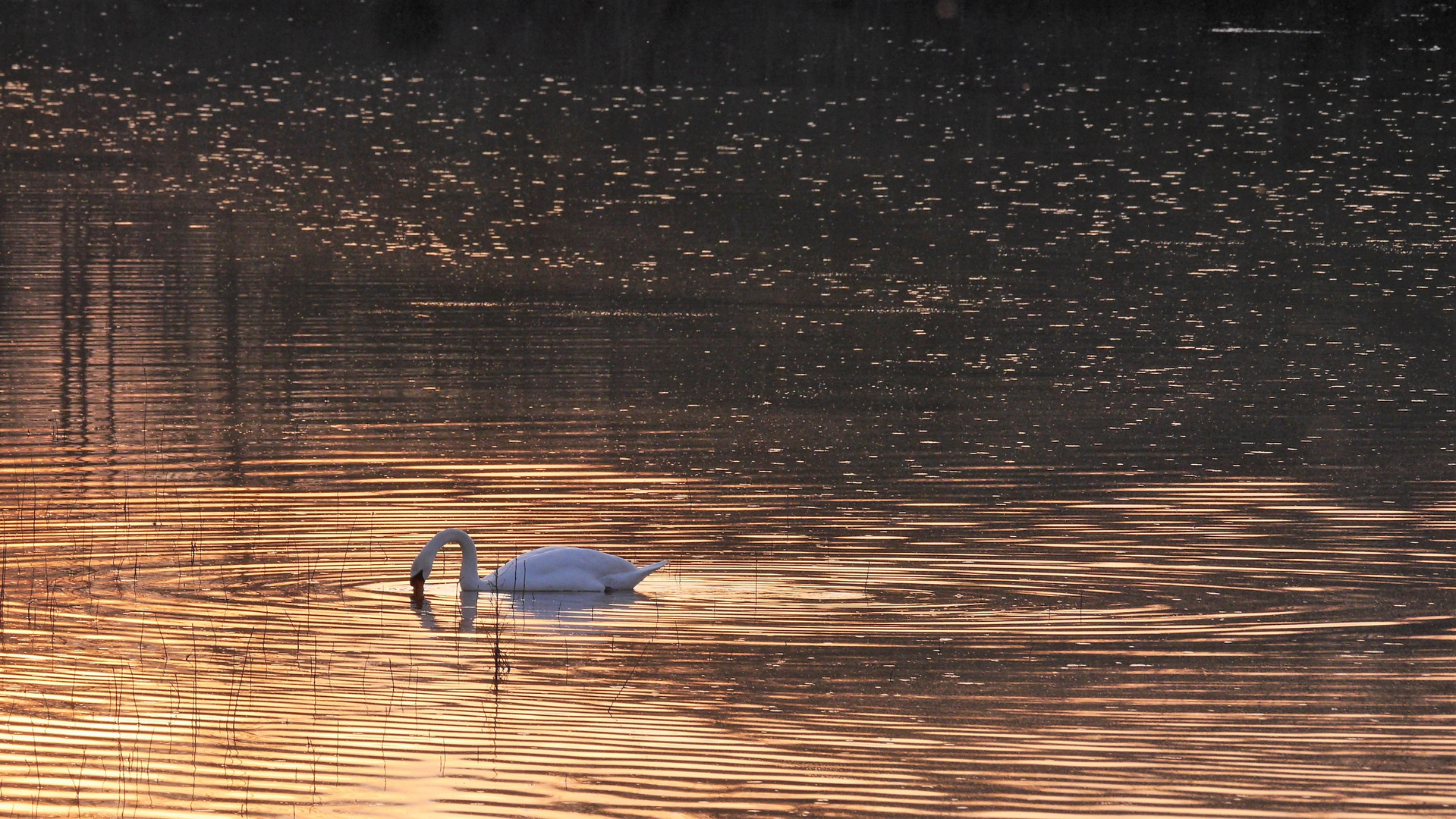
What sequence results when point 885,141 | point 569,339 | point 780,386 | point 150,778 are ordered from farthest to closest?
point 885,141, point 569,339, point 780,386, point 150,778

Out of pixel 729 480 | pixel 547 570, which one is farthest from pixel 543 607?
pixel 729 480

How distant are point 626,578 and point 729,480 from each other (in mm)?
3604

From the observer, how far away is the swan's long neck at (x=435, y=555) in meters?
14.1

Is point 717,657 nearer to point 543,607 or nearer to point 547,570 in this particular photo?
point 543,607

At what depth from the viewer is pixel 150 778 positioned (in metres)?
10.5

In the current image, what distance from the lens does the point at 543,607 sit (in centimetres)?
1393

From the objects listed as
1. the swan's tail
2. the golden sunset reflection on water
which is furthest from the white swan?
the golden sunset reflection on water

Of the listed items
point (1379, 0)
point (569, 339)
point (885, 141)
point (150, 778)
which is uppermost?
point (1379, 0)

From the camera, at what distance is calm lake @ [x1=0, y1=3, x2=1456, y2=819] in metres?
11.0

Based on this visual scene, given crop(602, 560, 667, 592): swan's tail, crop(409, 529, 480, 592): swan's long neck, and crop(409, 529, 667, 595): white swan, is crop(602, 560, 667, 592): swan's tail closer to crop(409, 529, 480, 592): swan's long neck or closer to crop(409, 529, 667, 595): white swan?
crop(409, 529, 667, 595): white swan

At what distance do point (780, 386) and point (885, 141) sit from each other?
25785mm

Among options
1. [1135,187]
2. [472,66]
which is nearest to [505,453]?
[1135,187]

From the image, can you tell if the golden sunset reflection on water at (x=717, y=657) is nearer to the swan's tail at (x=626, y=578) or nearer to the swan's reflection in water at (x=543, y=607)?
the swan's reflection in water at (x=543, y=607)

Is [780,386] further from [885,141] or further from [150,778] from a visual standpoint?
[885,141]
